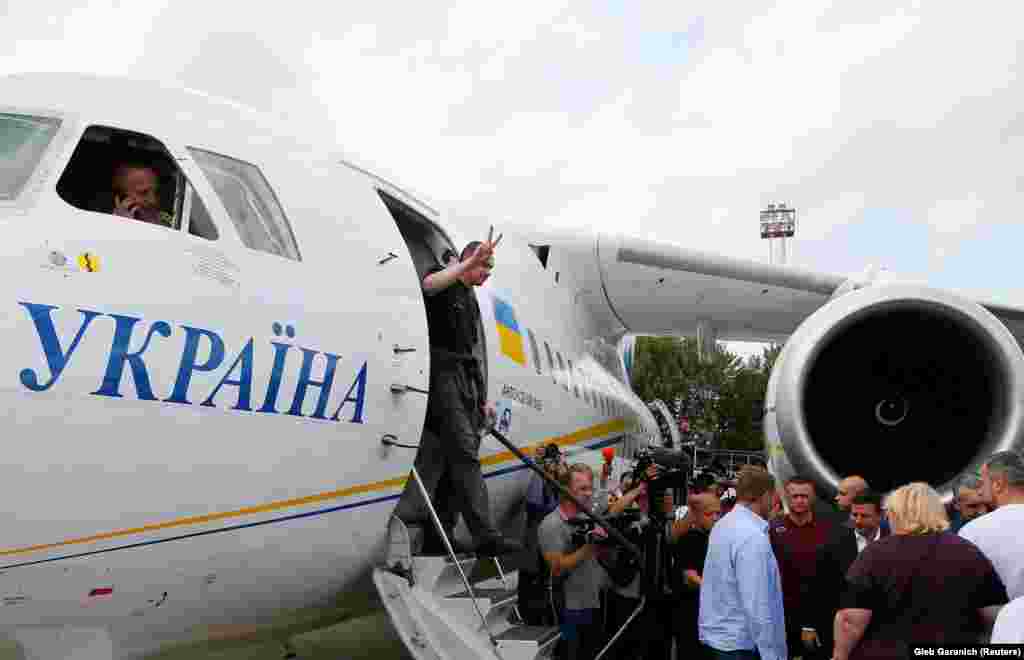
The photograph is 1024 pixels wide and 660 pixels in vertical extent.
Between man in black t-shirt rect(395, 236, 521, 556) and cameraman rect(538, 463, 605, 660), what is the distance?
0.26 m

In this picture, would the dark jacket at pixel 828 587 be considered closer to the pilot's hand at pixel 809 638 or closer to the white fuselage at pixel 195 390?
the pilot's hand at pixel 809 638

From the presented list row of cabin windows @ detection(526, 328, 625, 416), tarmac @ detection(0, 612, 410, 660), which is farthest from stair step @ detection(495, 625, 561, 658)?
row of cabin windows @ detection(526, 328, 625, 416)

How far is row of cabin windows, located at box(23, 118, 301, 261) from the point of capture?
3.34 meters

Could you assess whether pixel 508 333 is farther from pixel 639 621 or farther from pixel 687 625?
pixel 687 625

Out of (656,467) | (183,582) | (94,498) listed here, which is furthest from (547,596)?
(94,498)

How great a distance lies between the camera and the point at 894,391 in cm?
766

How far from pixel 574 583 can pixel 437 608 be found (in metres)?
1.16

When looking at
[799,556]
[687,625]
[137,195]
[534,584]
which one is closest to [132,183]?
[137,195]

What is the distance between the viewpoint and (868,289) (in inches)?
288

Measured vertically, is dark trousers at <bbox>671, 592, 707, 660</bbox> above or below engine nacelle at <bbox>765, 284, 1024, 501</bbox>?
below

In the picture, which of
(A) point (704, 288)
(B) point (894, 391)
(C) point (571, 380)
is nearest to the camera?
(B) point (894, 391)

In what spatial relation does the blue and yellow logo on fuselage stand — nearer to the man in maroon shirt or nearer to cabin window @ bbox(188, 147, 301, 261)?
the man in maroon shirt

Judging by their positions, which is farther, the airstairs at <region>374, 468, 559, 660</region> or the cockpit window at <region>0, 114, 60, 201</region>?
the airstairs at <region>374, 468, 559, 660</region>

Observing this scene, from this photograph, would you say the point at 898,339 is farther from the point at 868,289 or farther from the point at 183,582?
the point at 183,582
